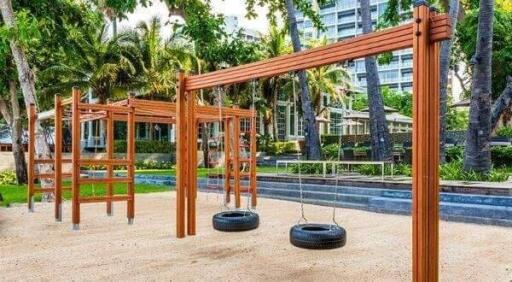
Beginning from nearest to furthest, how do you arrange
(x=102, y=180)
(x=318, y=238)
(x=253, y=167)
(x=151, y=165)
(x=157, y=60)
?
(x=318, y=238) < (x=102, y=180) < (x=253, y=167) < (x=157, y=60) < (x=151, y=165)

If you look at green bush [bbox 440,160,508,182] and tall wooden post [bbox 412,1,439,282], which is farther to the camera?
green bush [bbox 440,160,508,182]

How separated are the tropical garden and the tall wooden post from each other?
3.89 feet

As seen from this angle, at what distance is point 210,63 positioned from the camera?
2233 cm

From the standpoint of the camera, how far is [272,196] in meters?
11.2

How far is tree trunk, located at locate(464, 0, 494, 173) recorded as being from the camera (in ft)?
31.9

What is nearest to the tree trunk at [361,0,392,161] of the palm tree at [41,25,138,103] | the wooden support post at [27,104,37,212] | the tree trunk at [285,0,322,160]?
the tree trunk at [285,0,322,160]

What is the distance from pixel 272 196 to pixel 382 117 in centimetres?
411

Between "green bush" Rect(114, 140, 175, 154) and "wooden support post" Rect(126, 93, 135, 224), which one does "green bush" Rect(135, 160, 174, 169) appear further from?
"wooden support post" Rect(126, 93, 135, 224)

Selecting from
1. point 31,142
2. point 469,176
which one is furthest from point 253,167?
point 469,176

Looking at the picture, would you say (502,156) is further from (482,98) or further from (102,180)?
(102,180)

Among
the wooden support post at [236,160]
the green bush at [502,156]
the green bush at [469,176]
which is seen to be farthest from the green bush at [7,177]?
the green bush at [502,156]

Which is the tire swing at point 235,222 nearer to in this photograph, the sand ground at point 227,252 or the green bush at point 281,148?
the sand ground at point 227,252

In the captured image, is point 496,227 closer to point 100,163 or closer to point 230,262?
A: point 230,262

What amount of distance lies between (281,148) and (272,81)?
4.04 meters
